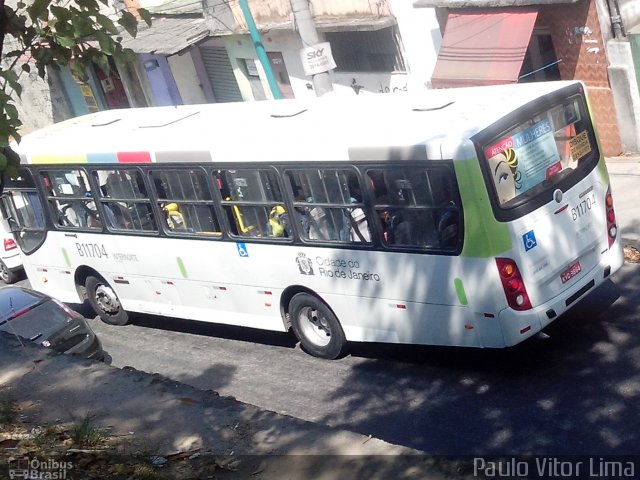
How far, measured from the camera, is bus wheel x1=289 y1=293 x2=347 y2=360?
10.7m

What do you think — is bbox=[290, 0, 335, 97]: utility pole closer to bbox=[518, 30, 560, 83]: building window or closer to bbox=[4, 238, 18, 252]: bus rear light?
bbox=[518, 30, 560, 83]: building window

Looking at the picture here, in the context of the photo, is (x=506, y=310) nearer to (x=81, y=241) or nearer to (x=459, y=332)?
(x=459, y=332)

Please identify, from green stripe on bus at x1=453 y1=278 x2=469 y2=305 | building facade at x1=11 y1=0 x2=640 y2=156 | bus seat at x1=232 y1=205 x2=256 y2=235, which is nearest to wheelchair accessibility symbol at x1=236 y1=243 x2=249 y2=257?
bus seat at x1=232 y1=205 x2=256 y2=235

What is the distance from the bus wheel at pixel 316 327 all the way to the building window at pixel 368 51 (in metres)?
9.01

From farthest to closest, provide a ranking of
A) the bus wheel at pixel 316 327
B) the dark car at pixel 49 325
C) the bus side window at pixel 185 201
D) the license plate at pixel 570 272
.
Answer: the dark car at pixel 49 325
the bus side window at pixel 185 201
the bus wheel at pixel 316 327
the license plate at pixel 570 272

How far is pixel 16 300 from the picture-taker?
12.7 meters

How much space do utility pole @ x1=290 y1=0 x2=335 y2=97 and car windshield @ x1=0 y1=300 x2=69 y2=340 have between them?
17.1 feet

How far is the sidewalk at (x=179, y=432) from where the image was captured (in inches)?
254

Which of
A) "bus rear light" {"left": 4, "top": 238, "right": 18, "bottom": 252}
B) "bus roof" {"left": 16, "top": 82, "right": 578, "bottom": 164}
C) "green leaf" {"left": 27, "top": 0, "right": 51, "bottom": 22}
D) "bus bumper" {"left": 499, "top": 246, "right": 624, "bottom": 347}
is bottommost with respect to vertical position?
"bus bumper" {"left": 499, "top": 246, "right": 624, "bottom": 347}

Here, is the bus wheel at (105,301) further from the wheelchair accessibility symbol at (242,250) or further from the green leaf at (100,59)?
the green leaf at (100,59)

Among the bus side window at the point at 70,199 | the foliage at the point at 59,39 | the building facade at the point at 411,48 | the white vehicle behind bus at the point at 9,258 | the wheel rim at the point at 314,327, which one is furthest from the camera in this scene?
the white vehicle behind bus at the point at 9,258

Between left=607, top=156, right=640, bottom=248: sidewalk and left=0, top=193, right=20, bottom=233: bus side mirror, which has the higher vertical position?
left=0, top=193, right=20, bottom=233: bus side mirror

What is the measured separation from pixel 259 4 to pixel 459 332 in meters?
15.1

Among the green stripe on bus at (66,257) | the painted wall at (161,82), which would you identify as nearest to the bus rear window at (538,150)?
the green stripe on bus at (66,257)
